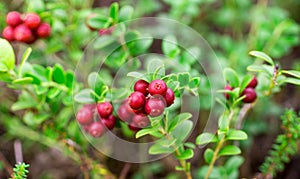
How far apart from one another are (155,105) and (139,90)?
0.09 metres

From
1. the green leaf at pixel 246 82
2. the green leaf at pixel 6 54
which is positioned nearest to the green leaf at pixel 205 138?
the green leaf at pixel 246 82

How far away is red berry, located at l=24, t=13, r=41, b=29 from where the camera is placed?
2.12 metres

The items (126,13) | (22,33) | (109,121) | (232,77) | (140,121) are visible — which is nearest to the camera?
(140,121)

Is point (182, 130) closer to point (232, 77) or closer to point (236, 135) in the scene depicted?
point (236, 135)

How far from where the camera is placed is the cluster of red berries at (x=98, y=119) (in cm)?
172

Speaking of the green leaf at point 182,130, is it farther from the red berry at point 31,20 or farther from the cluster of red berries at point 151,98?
the red berry at point 31,20

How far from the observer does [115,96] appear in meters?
1.90

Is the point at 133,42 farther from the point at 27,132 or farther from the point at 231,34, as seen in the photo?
the point at 231,34

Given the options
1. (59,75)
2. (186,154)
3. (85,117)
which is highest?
(59,75)

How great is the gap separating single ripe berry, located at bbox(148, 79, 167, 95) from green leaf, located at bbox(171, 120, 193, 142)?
40cm

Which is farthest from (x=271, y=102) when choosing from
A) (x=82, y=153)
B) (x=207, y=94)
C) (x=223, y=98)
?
(x=82, y=153)

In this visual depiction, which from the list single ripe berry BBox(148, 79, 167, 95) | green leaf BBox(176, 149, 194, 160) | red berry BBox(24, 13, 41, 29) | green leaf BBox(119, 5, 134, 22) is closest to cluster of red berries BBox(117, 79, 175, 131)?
single ripe berry BBox(148, 79, 167, 95)

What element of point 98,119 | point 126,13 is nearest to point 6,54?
point 98,119

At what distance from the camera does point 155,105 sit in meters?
1.44
